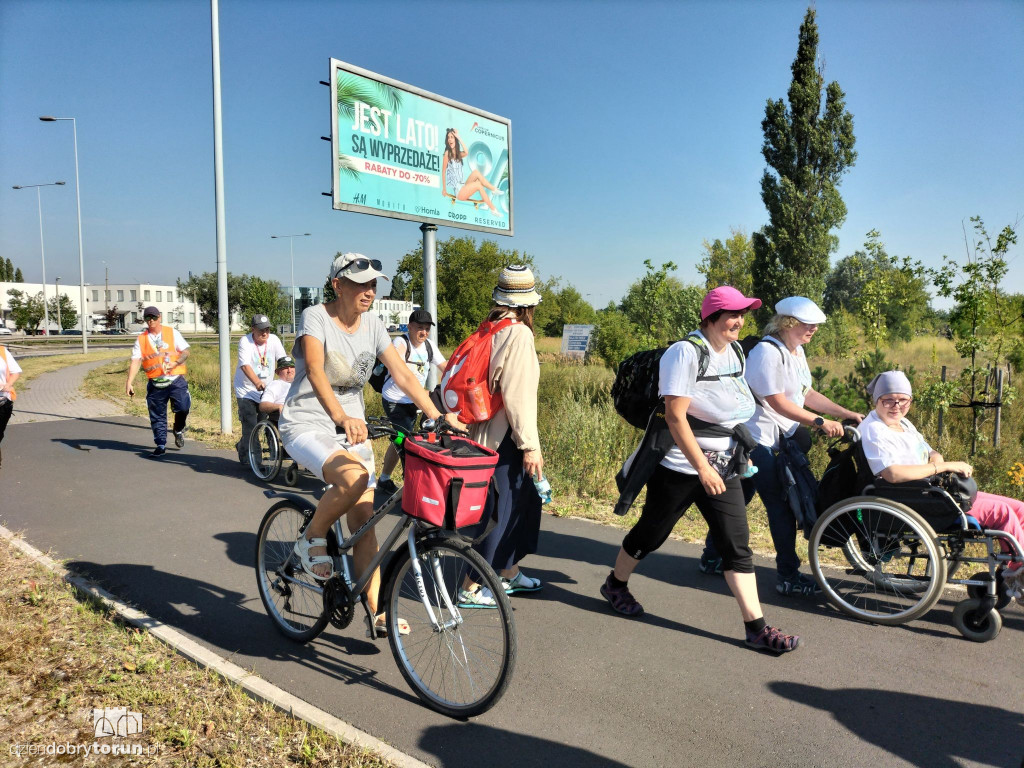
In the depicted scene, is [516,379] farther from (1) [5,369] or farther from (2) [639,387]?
(1) [5,369]

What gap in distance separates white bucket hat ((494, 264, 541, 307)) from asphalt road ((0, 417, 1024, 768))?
1910 mm

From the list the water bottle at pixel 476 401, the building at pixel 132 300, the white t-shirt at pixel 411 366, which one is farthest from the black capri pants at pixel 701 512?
the building at pixel 132 300

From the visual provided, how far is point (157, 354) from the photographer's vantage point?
31.1 feet

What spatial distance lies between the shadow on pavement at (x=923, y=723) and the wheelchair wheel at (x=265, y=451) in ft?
20.6

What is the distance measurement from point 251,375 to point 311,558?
570 centimetres

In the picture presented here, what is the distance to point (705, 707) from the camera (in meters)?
3.21

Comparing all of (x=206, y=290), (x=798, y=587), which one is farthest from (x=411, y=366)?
(x=206, y=290)

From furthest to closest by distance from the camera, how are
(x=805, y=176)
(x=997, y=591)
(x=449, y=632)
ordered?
(x=805, y=176) → (x=997, y=591) → (x=449, y=632)

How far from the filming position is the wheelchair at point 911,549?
3900 mm

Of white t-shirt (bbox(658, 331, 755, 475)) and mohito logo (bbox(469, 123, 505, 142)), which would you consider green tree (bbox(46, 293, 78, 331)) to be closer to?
mohito logo (bbox(469, 123, 505, 142))

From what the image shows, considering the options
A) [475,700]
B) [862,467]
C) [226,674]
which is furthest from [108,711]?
[862,467]

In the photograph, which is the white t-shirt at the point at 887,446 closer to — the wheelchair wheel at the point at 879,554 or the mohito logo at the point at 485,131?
the wheelchair wheel at the point at 879,554

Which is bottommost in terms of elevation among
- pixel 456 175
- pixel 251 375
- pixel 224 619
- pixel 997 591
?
pixel 224 619

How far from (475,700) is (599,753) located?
577 mm
